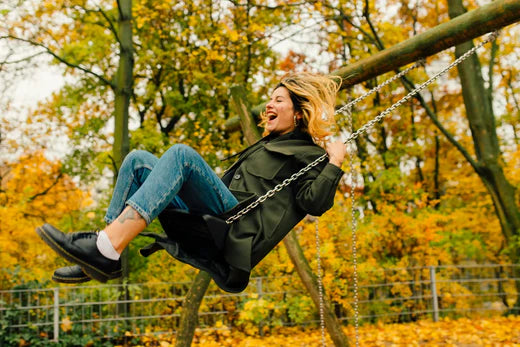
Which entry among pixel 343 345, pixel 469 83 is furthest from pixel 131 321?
pixel 469 83

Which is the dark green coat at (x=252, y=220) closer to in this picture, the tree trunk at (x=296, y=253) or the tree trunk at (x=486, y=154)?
the tree trunk at (x=296, y=253)

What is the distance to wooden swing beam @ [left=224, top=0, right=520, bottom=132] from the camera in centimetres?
347

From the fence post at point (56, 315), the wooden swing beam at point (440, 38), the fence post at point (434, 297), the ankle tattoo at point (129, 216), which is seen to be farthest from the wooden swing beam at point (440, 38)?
the fence post at point (434, 297)

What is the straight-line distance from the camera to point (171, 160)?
2.29 metres

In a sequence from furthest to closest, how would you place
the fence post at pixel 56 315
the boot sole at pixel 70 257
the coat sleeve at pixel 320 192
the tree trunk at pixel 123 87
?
the tree trunk at pixel 123 87
the fence post at pixel 56 315
the coat sleeve at pixel 320 192
the boot sole at pixel 70 257

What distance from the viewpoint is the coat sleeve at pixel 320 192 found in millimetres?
2477

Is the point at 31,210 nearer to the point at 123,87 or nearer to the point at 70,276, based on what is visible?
the point at 123,87

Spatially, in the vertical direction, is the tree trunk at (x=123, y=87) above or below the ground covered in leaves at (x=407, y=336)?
above

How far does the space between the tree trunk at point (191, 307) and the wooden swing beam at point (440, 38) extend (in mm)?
2600

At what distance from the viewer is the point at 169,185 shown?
224 centimetres

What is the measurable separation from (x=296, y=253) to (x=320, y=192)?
279cm

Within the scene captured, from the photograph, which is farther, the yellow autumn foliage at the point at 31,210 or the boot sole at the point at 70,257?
the yellow autumn foliage at the point at 31,210

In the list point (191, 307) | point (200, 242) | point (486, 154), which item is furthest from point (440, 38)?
point (486, 154)

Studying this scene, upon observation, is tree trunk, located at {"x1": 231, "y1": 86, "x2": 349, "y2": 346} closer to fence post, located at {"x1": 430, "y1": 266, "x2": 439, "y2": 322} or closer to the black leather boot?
the black leather boot
